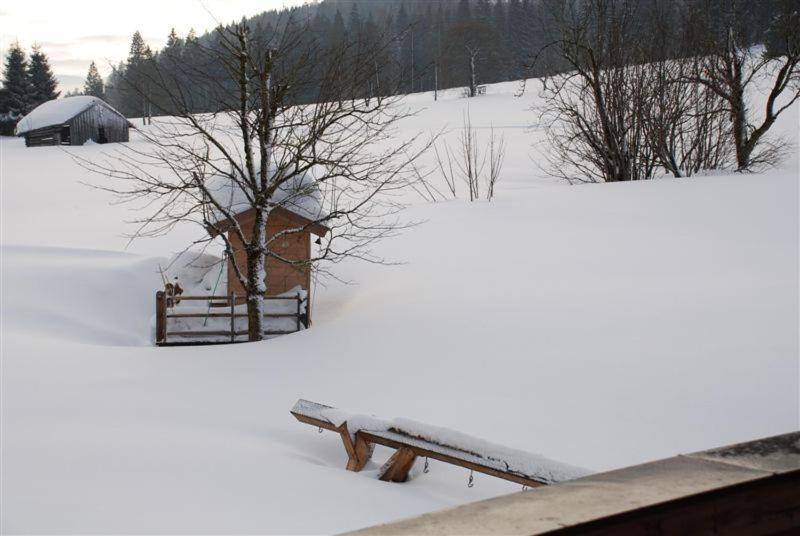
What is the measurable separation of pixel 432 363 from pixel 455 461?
412 cm

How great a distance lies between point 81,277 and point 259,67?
7.62m

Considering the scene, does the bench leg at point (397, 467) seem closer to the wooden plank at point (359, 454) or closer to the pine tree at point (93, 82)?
the wooden plank at point (359, 454)

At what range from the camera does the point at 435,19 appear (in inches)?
3536

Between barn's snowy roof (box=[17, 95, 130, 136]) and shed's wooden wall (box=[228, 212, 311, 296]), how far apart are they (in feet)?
109

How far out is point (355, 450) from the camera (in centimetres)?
594

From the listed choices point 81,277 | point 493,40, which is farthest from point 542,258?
point 493,40

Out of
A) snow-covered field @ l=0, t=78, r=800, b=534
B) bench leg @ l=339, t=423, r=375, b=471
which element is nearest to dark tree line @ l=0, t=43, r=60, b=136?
snow-covered field @ l=0, t=78, r=800, b=534

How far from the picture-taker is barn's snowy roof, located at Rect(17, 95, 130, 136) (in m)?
42.2

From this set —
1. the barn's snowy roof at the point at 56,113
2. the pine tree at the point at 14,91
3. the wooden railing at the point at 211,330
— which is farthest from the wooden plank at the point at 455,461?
the pine tree at the point at 14,91

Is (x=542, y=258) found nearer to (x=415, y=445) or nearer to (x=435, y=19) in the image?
(x=415, y=445)

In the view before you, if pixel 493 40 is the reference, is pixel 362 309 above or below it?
below

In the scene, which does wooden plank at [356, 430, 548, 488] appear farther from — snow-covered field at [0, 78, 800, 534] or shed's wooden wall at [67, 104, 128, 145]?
shed's wooden wall at [67, 104, 128, 145]

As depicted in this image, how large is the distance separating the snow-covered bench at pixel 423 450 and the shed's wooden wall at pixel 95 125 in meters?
41.3

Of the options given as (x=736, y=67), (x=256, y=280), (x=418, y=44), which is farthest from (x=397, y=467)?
(x=418, y=44)
